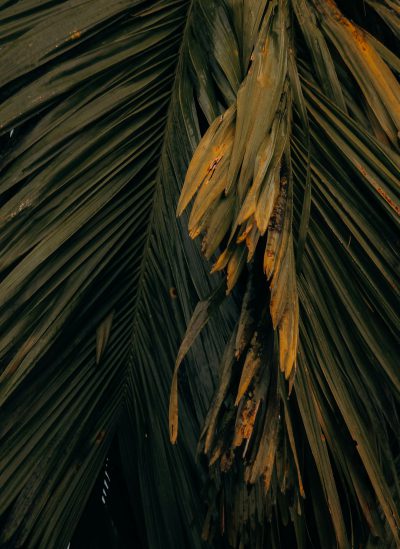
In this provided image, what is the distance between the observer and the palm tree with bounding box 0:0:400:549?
4.75 ft

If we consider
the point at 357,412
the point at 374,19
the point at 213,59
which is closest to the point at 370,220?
the point at 357,412

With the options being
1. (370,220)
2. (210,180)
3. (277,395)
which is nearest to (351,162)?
(370,220)

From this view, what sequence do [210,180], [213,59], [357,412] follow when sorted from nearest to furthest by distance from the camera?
[210,180]
[357,412]
[213,59]

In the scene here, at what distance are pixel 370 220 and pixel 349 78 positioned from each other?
35 cm

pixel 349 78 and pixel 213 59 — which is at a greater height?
pixel 213 59

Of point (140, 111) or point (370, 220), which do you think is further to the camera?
point (140, 111)

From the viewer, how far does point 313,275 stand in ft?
5.33

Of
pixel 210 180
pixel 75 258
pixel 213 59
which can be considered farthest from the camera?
pixel 213 59

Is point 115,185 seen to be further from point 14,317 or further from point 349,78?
point 349,78

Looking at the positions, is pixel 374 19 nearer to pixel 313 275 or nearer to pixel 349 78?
pixel 349 78

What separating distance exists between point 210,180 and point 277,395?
1.11 feet

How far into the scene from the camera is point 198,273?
5.86ft

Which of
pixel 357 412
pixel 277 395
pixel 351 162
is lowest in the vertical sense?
pixel 357 412

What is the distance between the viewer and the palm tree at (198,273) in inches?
56.9
